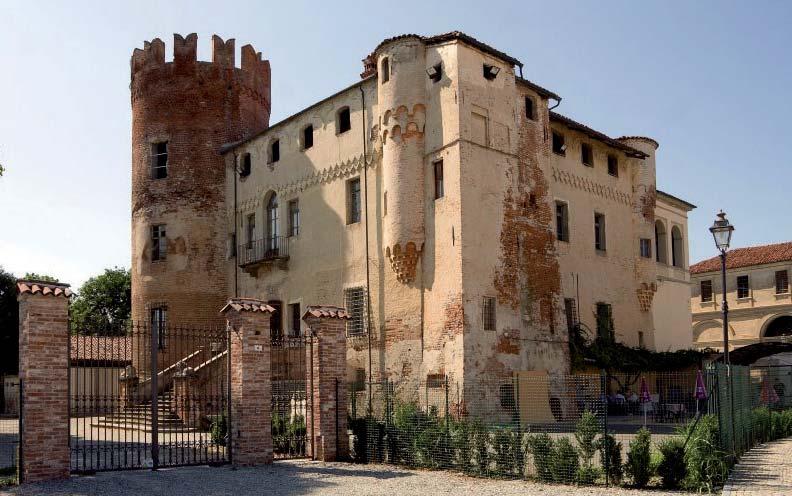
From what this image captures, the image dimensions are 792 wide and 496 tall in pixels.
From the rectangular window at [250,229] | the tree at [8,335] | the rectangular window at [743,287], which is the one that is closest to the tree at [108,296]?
the tree at [8,335]

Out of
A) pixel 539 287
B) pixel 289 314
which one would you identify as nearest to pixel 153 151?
pixel 289 314

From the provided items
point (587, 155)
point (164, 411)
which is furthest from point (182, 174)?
point (587, 155)

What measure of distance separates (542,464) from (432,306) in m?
11.6

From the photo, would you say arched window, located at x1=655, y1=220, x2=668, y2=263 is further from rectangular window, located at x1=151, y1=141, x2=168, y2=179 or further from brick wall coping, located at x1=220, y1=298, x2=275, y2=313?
brick wall coping, located at x1=220, y1=298, x2=275, y2=313

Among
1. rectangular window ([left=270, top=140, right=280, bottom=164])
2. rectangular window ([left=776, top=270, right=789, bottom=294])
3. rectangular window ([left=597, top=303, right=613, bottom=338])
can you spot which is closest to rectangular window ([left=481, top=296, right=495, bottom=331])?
rectangular window ([left=597, top=303, right=613, bottom=338])

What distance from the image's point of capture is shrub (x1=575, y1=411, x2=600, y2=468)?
13.0 metres

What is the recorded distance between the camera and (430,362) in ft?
80.5

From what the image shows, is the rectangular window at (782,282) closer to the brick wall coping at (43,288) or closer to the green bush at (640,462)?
the green bush at (640,462)

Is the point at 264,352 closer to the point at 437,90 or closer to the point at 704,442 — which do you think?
the point at 704,442

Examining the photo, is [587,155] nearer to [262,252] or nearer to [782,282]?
[262,252]

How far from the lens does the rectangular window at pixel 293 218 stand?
1212 inches

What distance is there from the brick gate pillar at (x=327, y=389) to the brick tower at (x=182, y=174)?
674 inches

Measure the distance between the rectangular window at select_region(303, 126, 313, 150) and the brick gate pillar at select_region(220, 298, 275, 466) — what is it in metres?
15.2

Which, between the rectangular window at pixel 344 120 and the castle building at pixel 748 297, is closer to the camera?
the rectangular window at pixel 344 120
